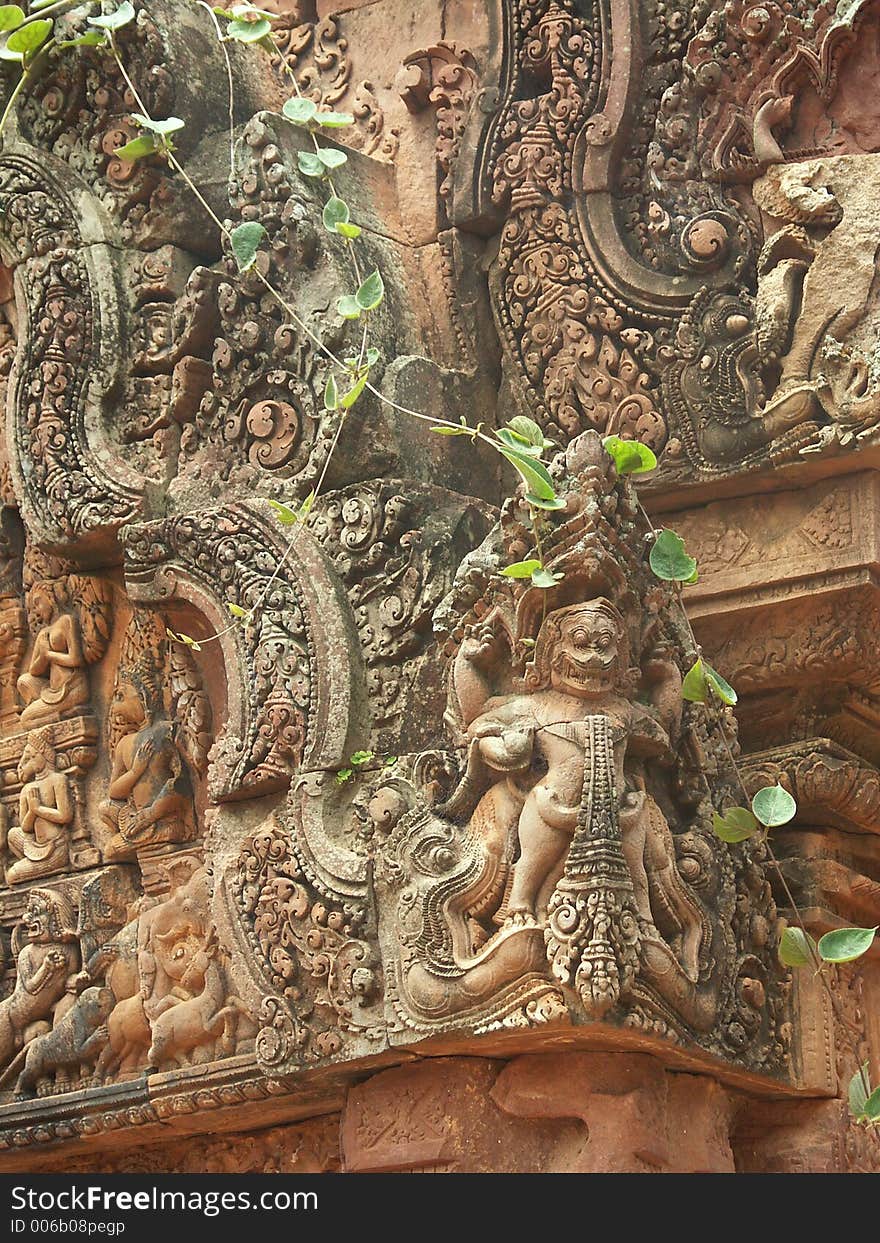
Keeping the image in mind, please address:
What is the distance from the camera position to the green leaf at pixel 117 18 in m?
6.09

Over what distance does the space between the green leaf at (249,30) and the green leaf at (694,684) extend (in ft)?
6.31

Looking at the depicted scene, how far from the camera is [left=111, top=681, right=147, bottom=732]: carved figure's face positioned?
21.0ft

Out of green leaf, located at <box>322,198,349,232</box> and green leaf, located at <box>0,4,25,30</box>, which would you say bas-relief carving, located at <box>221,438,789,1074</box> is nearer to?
green leaf, located at <box>322,198,349,232</box>

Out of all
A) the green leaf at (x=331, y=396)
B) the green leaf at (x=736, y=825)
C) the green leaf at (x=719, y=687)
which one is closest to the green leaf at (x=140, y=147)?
the green leaf at (x=331, y=396)

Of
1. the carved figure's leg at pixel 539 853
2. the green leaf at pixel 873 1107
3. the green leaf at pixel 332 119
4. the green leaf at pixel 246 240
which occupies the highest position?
the green leaf at pixel 332 119

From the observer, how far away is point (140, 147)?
620 cm

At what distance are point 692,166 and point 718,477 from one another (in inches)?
31.2

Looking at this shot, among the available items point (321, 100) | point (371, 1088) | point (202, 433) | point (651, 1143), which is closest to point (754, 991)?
point (651, 1143)

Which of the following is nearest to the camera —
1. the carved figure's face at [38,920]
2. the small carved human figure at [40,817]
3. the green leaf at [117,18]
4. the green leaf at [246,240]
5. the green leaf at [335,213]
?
the green leaf at [335,213]

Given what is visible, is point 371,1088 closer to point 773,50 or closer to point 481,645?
point 481,645

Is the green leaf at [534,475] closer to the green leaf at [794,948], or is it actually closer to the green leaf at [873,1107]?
the green leaf at [794,948]

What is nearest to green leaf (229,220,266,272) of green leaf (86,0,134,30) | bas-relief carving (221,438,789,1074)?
green leaf (86,0,134,30)

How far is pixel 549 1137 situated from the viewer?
5.31 meters

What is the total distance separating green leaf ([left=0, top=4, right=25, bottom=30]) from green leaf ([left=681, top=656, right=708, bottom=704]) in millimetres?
2341
